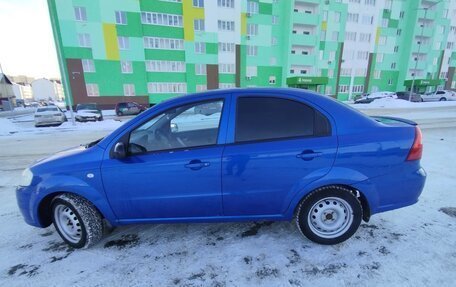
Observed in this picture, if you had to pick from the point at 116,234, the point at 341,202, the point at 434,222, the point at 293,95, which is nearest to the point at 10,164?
the point at 116,234

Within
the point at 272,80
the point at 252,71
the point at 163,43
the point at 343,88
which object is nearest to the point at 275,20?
the point at 252,71

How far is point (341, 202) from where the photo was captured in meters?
2.54

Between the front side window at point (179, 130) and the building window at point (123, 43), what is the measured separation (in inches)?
1238

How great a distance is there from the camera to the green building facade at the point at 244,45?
2798cm

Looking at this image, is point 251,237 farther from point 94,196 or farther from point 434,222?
point 434,222

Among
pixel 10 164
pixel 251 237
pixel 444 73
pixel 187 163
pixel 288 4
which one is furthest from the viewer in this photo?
pixel 444 73

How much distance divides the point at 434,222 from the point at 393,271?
1360mm

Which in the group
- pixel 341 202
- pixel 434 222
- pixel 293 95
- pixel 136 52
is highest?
pixel 136 52

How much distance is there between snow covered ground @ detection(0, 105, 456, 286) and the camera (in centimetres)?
217

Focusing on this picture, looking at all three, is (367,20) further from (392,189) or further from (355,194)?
(355,194)

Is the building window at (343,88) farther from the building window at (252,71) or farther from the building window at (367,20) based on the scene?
the building window at (252,71)

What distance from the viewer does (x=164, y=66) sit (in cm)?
3114

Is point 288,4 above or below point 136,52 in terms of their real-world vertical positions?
above

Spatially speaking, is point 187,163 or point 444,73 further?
point 444,73
